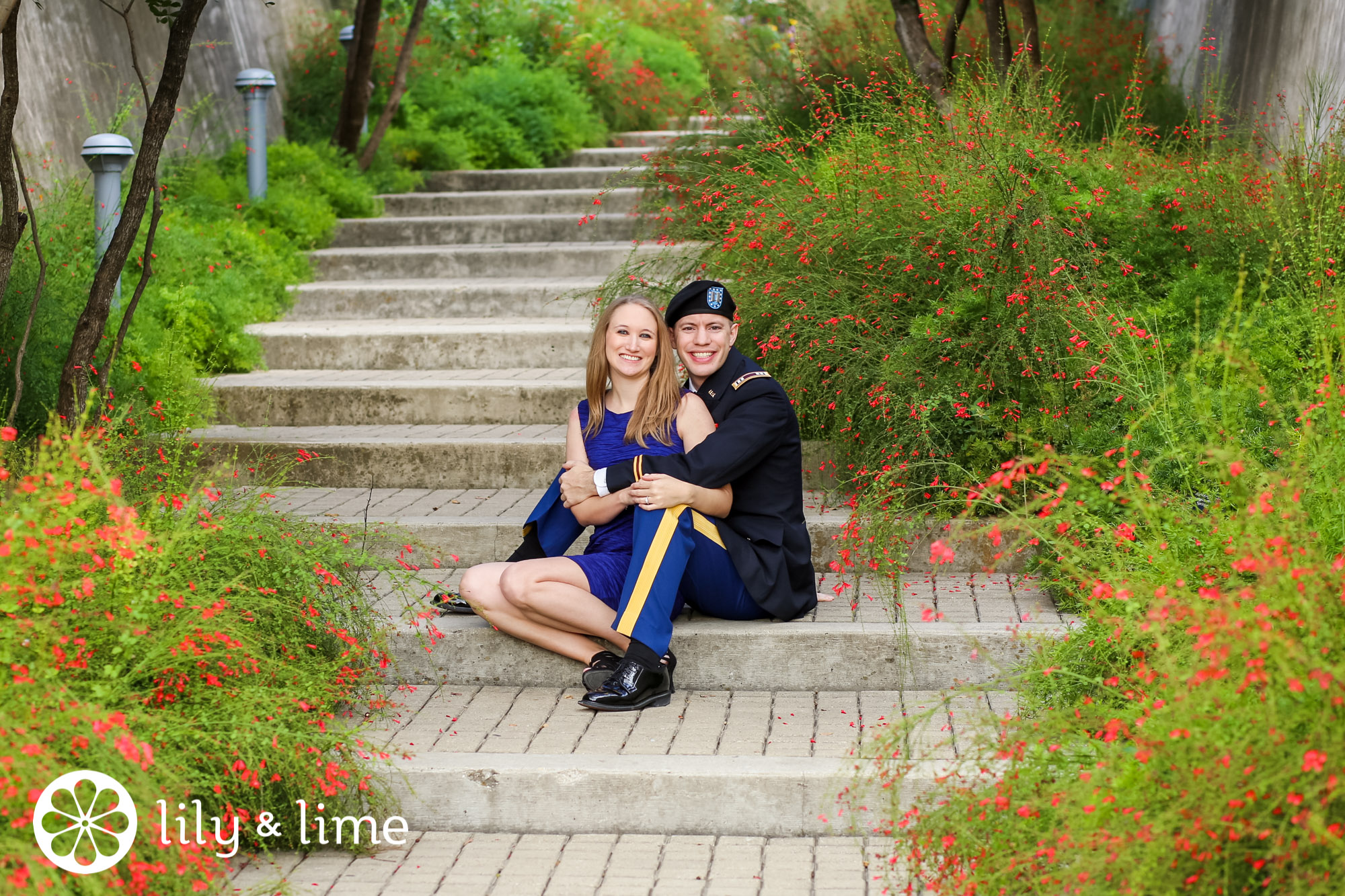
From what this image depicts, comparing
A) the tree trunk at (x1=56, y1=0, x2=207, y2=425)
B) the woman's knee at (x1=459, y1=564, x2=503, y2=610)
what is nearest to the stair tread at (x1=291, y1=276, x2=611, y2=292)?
the tree trunk at (x1=56, y1=0, x2=207, y2=425)

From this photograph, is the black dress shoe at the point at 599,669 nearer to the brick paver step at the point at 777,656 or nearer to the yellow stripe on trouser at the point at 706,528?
the brick paver step at the point at 777,656

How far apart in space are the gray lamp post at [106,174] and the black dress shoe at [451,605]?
296cm

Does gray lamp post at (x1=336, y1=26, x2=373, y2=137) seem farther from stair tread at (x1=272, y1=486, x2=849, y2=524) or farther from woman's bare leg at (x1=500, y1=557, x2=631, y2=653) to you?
woman's bare leg at (x1=500, y1=557, x2=631, y2=653)

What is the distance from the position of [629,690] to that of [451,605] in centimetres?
78

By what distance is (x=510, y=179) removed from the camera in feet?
33.1

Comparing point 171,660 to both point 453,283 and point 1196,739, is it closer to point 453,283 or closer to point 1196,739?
point 1196,739

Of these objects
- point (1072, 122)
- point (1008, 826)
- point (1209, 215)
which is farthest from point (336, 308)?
point (1008, 826)

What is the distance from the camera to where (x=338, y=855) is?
3.13 m

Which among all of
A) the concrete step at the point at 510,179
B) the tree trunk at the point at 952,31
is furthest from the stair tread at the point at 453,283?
the tree trunk at the point at 952,31

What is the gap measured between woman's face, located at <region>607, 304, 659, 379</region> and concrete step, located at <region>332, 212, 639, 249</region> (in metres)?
4.75

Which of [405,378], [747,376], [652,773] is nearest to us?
[652,773]

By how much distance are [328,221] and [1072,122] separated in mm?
5004

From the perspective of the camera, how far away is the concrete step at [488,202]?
932 centimetres

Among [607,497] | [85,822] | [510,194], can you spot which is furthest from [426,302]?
[85,822]
